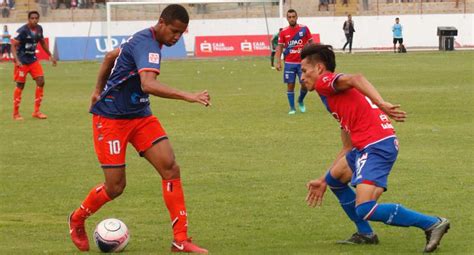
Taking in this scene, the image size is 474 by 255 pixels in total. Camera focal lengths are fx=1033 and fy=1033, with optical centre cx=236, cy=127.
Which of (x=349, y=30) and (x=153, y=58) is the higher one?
(x=153, y=58)

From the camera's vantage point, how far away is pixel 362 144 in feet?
28.7

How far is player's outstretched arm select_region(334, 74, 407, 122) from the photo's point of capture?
809 cm

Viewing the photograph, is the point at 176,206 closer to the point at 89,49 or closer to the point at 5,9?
the point at 89,49

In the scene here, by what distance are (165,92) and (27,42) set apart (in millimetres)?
15301

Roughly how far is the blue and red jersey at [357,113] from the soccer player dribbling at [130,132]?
4.42ft

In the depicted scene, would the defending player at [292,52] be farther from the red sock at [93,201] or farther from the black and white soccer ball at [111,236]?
the black and white soccer ball at [111,236]

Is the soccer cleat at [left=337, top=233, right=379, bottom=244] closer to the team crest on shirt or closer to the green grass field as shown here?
the green grass field

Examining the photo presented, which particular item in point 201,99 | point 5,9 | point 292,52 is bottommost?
point 292,52

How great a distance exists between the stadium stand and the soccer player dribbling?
165 feet

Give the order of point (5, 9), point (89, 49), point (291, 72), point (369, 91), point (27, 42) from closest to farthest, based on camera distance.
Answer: point (369, 91) → point (27, 42) → point (291, 72) → point (89, 49) → point (5, 9)

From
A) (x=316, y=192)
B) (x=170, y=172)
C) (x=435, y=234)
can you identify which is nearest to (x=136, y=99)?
(x=170, y=172)

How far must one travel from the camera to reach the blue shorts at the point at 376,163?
8.57 m

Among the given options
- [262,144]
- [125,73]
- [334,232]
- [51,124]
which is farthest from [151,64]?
[51,124]

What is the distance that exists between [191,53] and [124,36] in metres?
4.17
